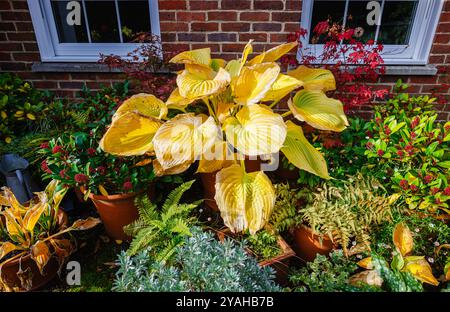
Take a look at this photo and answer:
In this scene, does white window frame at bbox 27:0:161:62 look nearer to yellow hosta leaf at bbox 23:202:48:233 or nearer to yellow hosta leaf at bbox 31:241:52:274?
yellow hosta leaf at bbox 23:202:48:233

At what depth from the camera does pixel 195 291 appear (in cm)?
148

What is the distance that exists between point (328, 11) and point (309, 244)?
1790 millimetres

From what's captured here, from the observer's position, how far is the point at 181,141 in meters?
1.67

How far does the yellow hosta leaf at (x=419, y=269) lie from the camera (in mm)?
1526

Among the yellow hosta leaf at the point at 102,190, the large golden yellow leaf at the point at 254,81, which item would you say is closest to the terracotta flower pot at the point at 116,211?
the yellow hosta leaf at the point at 102,190

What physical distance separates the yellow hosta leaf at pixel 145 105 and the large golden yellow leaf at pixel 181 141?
22 centimetres

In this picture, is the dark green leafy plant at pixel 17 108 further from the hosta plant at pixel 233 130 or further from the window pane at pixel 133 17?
the hosta plant at pixel 233 130

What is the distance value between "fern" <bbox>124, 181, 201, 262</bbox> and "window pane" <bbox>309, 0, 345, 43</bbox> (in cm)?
169

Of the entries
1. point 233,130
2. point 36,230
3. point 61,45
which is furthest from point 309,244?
point 61,45

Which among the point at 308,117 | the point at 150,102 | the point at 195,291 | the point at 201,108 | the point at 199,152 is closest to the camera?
the point at 195,291

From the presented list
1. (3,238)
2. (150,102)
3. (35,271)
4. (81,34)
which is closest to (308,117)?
(150,102)

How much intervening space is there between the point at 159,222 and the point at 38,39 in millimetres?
1875

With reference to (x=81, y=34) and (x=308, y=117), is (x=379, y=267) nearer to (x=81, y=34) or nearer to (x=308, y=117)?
(x=308, y=117)

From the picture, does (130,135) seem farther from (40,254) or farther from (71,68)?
(71,68)
